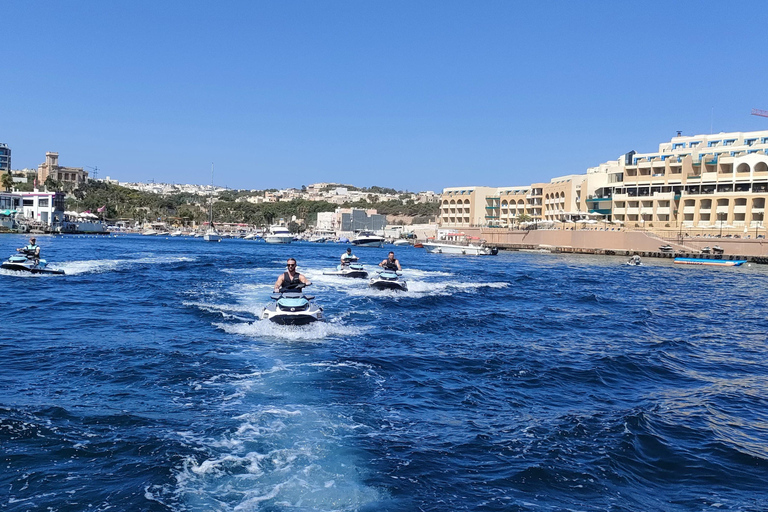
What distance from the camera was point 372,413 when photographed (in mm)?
11141

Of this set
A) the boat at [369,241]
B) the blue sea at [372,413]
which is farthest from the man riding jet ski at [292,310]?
the boat at [369,241]

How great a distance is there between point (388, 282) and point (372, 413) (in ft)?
65.2

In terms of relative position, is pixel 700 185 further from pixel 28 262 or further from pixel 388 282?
pixel 28 262

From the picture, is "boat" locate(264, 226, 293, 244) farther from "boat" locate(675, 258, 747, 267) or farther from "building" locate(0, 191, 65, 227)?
"boat" locate(675, 258, 747, 267)

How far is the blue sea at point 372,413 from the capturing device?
7961mm

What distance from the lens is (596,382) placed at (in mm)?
14305

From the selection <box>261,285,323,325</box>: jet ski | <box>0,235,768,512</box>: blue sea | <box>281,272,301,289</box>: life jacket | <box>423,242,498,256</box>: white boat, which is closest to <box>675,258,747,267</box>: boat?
<box>423,242,498,256</box>: white boat

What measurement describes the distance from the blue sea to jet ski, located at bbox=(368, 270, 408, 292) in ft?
22.9

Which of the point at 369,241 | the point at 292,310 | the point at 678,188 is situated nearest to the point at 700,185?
the point at 678,188

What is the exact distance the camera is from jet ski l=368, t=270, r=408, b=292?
1220 inches

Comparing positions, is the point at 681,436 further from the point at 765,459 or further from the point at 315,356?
the point at 315,356

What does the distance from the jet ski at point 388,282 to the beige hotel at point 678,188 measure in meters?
69.5

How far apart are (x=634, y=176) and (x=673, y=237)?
2001 cm

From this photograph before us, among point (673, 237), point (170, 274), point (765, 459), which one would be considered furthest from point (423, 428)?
point (673, 237)
